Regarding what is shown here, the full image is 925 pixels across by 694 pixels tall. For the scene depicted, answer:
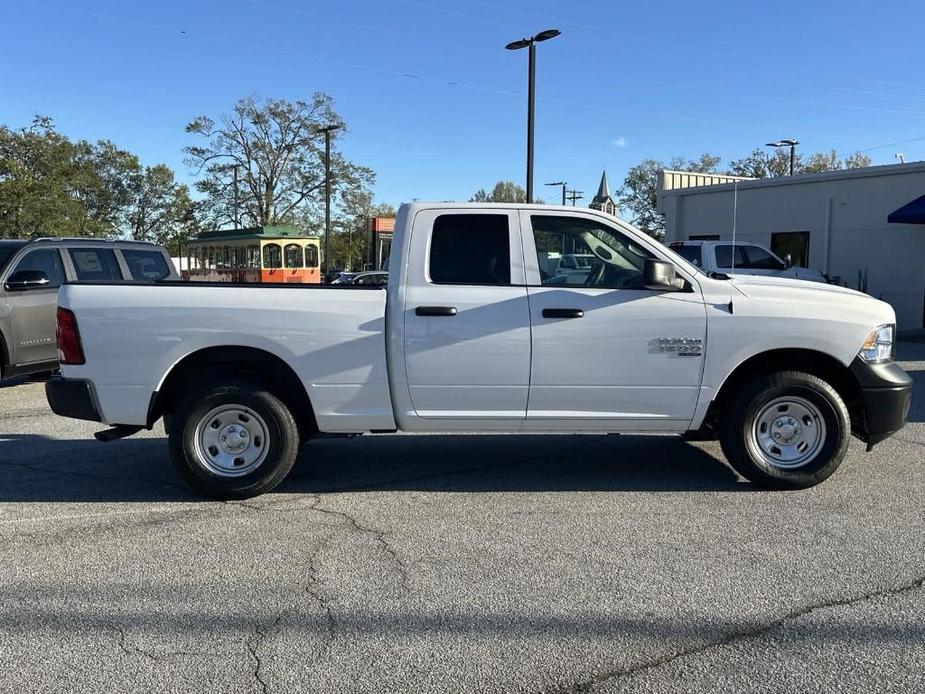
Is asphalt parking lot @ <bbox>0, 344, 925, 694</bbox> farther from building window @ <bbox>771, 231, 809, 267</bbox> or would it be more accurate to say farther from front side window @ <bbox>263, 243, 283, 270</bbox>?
front side window @ <bbox>263, 243, 283, 270</bbox>

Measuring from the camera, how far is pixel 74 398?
557 centimetres

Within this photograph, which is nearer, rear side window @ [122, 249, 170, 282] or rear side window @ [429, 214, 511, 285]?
rear side window @ [429, 214, 511, 285]

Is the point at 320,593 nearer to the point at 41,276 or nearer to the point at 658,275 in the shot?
the point at 658,275

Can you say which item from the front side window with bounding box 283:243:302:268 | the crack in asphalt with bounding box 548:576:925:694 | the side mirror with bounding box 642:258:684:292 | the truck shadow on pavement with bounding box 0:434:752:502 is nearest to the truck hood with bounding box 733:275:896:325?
the side mirror with bounding box 642:258:684:292

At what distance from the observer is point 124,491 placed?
19.6ft

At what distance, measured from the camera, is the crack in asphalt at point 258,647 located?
326cm

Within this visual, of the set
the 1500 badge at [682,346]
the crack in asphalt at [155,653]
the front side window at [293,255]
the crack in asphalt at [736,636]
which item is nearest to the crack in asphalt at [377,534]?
the crack in asphalt at [155,653]

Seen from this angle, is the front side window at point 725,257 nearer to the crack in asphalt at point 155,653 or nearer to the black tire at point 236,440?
the black tire at point 236,440

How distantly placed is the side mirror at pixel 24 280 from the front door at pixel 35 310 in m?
0.03

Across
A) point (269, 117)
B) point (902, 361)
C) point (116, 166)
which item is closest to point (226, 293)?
point (902, 361)

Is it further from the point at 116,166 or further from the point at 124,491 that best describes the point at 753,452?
the point at 116,166

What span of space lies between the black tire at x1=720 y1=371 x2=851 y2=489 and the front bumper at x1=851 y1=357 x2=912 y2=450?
16 cm

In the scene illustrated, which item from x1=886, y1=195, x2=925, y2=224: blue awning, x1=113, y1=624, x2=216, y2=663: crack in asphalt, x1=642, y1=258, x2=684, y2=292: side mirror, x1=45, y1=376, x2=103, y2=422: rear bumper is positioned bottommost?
x1=113, y1=624, x2=216, y2=663: crack in asphalt

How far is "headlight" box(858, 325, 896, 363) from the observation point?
5.72m
